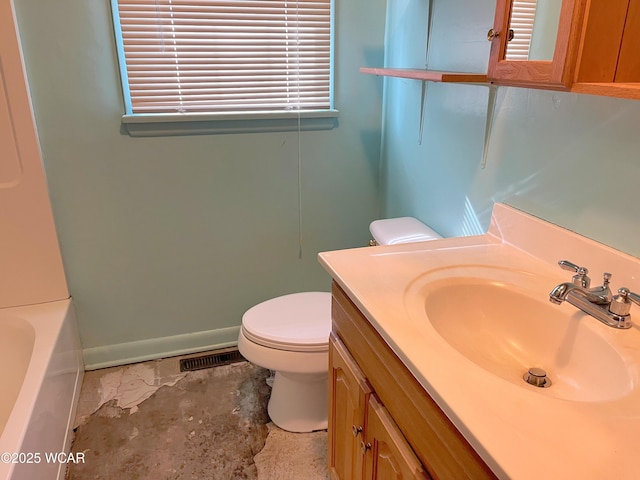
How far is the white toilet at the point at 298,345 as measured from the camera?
168 centimetres

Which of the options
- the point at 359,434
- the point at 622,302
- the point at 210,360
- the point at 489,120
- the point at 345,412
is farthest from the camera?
the point at 210,360

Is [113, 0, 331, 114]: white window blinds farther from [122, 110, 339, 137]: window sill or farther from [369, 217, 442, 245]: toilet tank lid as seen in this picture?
[369, 217, 442, 245]: toilet tank lid

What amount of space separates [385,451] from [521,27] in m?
1.00

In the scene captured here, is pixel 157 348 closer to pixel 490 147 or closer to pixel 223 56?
pixel 223 56

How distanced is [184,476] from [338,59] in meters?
1.75

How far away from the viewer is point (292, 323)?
1781 millimetres

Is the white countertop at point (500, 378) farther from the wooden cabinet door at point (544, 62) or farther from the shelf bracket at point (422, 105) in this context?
the shelf bracket at point (422, 105)

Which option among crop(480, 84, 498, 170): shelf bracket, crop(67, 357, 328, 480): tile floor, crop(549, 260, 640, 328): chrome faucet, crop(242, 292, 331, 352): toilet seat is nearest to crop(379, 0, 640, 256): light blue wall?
crop(480, 84, 498, 170): shelf bracket

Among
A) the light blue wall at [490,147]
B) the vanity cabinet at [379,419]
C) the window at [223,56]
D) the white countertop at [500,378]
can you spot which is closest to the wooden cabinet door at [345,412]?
the vanity cabinet at [379,419]

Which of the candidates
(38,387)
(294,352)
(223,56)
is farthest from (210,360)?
(223,56)

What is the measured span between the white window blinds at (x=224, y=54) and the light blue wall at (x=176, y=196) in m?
0.08

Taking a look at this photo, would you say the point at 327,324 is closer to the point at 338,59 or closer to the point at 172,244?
the point at 172,244

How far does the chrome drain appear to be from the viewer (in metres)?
1.01

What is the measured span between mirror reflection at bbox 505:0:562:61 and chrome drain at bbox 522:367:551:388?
654 millimetres
